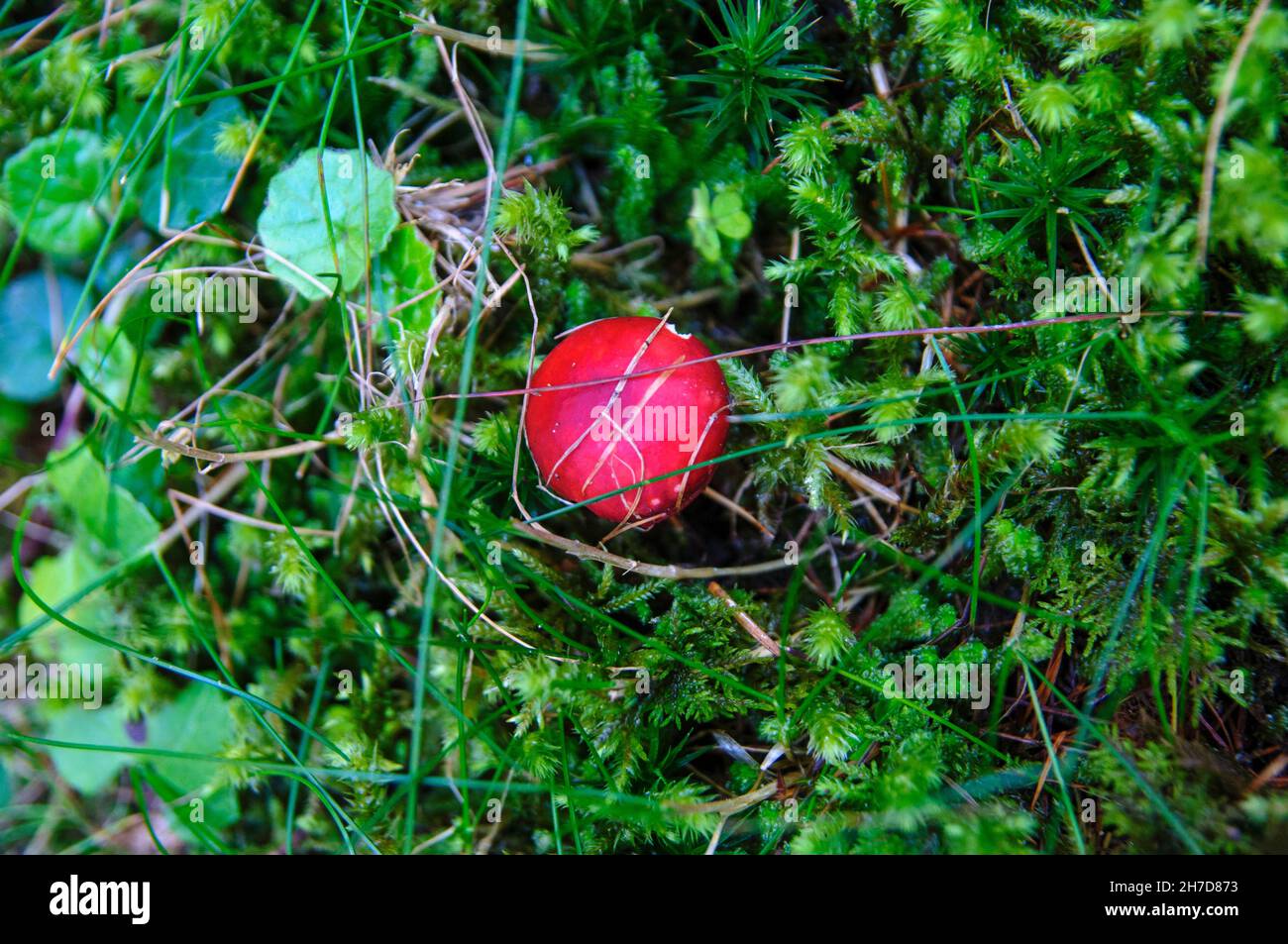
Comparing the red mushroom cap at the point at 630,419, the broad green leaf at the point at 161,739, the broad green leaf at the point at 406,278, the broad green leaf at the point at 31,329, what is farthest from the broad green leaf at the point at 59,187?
the red mushroom cap at the point at 630,419

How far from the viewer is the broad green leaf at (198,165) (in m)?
1.95

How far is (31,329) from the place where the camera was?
82.4 inches

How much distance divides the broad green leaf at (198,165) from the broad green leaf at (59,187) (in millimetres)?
190

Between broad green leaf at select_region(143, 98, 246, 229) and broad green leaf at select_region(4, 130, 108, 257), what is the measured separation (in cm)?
19

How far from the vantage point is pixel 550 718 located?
1704 millimetres

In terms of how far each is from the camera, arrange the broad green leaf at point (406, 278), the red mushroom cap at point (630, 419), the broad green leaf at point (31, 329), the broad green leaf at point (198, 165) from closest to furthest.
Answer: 1. the red mushroom cap at point (630, 419)
2. the broad green leaf at point (406, 278)
3. the broad green leaf at point (198, 165)
4. the broad green leaf at point (31, 329)

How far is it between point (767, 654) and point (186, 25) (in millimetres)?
1905

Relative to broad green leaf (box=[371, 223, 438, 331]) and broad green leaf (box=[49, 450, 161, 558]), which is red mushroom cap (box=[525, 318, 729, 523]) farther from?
broad green leaf (box=[49, 450, 161, 558])

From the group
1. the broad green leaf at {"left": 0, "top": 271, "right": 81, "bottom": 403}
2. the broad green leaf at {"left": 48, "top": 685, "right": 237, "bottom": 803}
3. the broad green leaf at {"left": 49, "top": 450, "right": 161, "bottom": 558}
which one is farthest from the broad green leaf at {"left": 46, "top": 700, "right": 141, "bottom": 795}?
the broad green leaf at {"left": 0, "top": 271, "right": 81, "bottom": 403}

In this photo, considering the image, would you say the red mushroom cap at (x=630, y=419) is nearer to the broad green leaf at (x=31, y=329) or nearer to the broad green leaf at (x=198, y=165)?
the broad green leaf at (x=198, y=165)

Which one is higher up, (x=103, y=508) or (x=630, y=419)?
(x=630, y=419)

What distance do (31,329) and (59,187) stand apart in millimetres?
387

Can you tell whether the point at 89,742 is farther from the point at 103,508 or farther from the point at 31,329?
the point at 31,329

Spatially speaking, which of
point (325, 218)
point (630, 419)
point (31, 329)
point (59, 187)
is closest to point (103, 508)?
point (31, 329)
